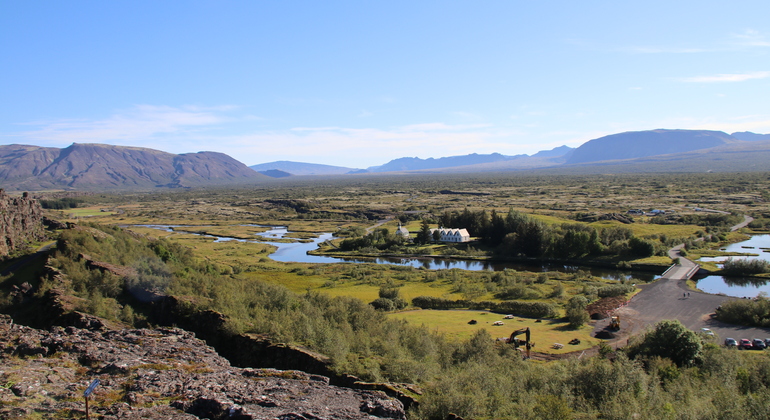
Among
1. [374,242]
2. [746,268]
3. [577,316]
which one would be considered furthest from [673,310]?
[374,242]

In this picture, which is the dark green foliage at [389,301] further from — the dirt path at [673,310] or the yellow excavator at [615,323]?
the yellow excavator at [615,323]

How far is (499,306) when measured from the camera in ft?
158

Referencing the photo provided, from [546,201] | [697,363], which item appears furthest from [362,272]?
[546,201]

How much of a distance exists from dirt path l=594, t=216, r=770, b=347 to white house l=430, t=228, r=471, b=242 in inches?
1611

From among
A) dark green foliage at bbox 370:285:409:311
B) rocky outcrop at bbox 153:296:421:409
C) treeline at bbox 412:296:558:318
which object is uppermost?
rocky outcrop at bbox 153:296:421:409

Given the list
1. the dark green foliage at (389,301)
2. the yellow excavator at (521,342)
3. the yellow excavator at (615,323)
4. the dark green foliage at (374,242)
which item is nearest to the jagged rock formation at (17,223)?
the dark green foliage at (389,301)

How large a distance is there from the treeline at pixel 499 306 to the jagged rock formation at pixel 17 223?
124 feet

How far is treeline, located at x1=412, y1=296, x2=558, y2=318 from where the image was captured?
45188mm

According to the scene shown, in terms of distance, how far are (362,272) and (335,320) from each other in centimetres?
3604

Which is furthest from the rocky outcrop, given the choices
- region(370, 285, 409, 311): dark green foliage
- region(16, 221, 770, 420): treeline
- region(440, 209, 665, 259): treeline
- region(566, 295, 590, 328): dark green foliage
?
region(440, 209, 665, 259): treeline

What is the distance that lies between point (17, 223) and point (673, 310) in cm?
6253

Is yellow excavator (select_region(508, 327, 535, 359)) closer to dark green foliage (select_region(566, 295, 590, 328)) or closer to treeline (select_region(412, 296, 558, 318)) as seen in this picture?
dark green foliage (select_region(566, 295, 590, 328))

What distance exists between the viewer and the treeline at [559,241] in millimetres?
73500

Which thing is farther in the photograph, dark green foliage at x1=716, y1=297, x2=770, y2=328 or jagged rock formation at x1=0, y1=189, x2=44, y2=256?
dark green foliage at x1=716, y1=297, x2=770, y2=328
